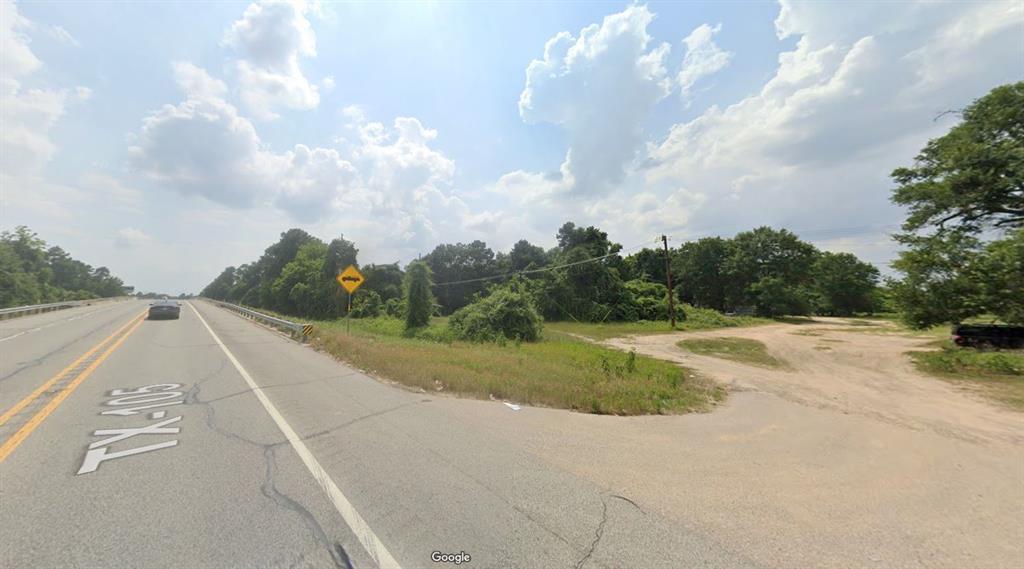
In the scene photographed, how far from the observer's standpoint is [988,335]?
59.8ft

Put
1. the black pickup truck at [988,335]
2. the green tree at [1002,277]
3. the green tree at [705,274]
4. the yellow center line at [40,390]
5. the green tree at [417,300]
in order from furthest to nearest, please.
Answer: the green tree at [705,274] → the green tree at [417,300] → the black pickup truck at [988,335] → the green tree at [1002,277] → the yellow center line at [40,390]

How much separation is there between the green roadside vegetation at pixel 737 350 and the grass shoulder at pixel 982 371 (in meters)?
4.76

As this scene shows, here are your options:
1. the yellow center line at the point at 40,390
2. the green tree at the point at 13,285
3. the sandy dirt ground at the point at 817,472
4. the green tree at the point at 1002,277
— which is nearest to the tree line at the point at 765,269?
the green tree at the point at 1002,277

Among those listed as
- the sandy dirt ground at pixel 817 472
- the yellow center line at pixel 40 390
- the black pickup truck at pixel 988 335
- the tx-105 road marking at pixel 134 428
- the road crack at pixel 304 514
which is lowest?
the sandy dirt ground at pixel 817 472

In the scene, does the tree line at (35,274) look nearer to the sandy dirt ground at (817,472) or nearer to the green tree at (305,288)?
the green tree at (305,288)

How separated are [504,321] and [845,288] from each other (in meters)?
65.5

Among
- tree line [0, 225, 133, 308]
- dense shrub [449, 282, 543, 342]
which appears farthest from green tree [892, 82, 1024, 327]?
tree line [0, 225, 133, 308]

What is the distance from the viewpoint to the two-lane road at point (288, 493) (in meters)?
2.61

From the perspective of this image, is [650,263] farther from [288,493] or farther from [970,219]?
[288,493]

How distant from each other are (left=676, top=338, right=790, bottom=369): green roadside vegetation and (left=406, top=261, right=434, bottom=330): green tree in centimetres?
1802

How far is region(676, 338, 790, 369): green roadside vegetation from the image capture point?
651 inches

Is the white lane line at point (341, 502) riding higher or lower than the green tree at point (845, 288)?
lower

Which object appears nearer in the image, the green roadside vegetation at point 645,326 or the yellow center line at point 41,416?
the yellow center line at point 41,416

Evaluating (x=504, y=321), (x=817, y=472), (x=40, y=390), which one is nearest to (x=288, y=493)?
(x=817, y=472)
